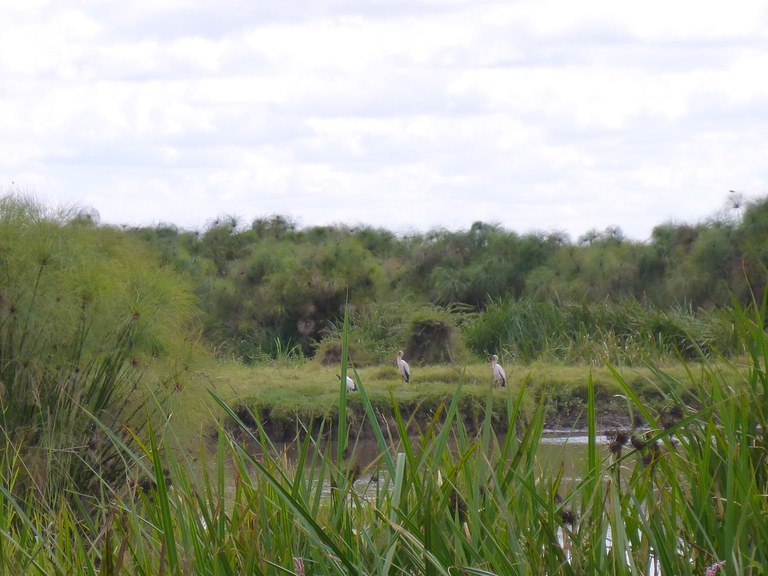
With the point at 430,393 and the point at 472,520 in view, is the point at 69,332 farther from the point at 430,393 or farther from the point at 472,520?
the point at 430,393

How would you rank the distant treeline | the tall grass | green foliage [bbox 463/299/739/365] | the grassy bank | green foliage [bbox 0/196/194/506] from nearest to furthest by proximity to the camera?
the tall grass < green foliage [bbox 0/196/194/506] < the grassy bank < green foliage [bbox 463/299/739/365] < the distant treeline

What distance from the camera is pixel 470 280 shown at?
2117 cm

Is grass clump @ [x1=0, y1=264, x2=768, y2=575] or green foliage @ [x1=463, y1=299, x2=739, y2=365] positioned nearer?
grass clump @ [x1=0, y1=264, x2=768, y2=575]

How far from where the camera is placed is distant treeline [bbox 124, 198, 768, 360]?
17422 millimetres

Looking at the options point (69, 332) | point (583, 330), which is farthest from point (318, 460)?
point (583, 330)

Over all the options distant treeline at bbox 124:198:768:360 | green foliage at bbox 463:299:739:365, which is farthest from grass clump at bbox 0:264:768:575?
distant treeline at bbox 124:198:768:360

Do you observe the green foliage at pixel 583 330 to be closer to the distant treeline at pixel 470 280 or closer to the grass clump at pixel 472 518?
the distant treeline at pixel 470 280

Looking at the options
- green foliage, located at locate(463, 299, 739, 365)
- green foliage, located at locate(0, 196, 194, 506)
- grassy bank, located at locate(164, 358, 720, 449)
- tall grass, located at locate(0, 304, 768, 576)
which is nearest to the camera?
tall grass, located at locate(0, 304, 768, 576)

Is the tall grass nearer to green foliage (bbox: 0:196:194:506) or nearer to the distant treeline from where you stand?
green foliage (bbox: 0:196:194:506)

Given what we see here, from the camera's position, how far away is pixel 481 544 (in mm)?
2289

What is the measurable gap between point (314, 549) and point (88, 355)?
3.59 m

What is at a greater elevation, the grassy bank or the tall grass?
the tall grass

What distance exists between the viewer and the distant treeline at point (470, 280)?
1742 cm

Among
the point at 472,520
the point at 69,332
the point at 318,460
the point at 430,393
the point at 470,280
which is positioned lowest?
the point at 430,393
